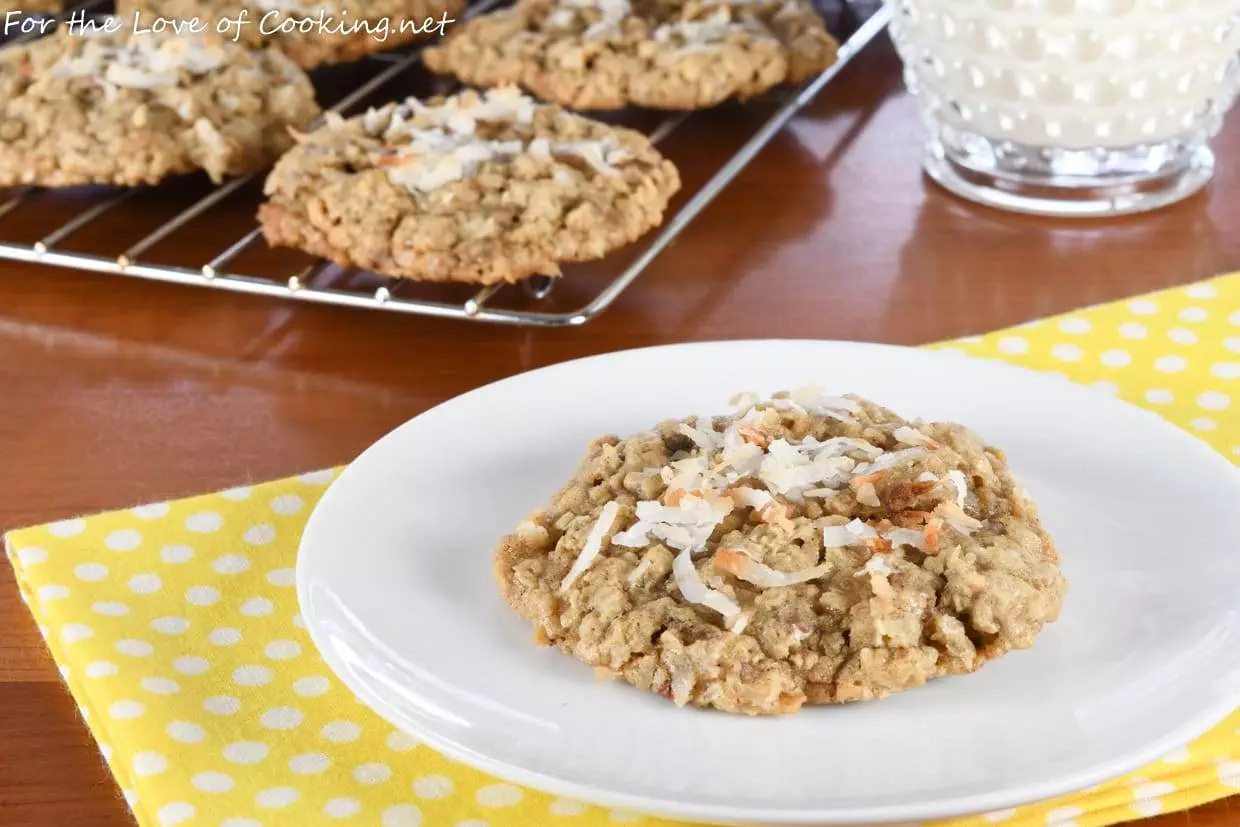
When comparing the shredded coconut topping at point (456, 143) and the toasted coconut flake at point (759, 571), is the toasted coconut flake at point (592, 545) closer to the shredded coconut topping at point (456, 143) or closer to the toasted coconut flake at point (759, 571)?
the toasted coconut flake at point (759, 571)

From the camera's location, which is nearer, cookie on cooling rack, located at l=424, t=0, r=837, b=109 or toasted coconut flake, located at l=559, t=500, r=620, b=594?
toasted coconut flake, located at l=559, t=500, r=620, b=594

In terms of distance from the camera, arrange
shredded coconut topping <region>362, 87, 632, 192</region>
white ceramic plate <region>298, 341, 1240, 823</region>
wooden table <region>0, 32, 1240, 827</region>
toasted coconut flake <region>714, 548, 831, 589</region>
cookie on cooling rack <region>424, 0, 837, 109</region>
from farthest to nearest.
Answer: cookie on cooling rack <region>424, 0, 837, 109</region>, shredded coconut topping <region>362, 87, 632, 192</region>, wooden table <region>0, 32, 1240, 827</region>, toasted coconut flake <region>714, 548, 831, 589</region>, white ceramic plate <region>298, 341, 1240, 823</region>

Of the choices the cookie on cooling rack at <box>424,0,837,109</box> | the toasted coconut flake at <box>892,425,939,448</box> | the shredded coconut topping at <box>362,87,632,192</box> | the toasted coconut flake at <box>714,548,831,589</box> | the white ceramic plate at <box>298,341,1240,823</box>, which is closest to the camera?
the white ceramic plate at <box>298,341,1240,823</box>

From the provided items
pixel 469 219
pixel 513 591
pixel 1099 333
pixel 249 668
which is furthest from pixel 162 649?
pixel 1099 333

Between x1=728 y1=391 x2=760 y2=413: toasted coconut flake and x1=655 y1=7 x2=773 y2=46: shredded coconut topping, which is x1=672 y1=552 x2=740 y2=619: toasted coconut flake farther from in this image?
x1=655 y1=7 x2=773 y2=46: shredded coconut topping

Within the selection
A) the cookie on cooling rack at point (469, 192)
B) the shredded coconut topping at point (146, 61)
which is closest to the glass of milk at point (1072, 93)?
the cookie on cooling rack at point (469, 192)

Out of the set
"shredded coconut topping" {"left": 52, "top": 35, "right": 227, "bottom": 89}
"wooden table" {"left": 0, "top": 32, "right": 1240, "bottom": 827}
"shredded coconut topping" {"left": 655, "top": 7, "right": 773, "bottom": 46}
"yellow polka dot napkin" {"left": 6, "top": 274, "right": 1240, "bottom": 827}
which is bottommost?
"wooden table" {"left": 0, "top": 32, "right": 1240, "bottom": 827}

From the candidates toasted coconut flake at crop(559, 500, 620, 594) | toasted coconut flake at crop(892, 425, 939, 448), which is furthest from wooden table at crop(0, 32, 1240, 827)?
toasted coconut flake at crop(892, 425, 939, 448)
